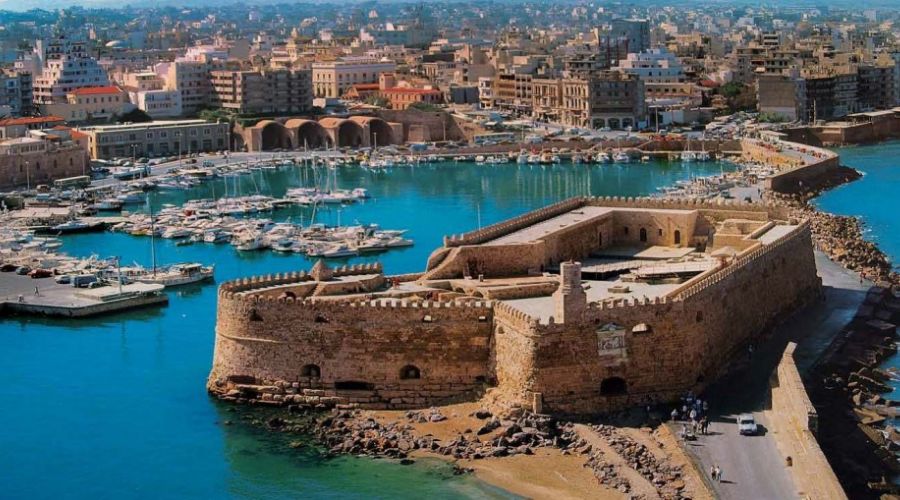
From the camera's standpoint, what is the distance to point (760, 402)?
27000 millimetres

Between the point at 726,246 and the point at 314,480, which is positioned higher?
the point at 726,246

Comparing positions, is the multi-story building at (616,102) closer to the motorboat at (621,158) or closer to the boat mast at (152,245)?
the motorboat at (621,158)

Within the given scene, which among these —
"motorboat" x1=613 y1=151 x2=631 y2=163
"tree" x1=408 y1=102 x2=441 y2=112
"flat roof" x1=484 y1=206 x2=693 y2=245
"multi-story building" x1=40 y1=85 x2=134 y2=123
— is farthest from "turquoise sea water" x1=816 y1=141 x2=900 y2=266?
"multi-story building" x1=40 y1=85 x2=134 y2=123

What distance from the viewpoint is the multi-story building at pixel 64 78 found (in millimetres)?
96625

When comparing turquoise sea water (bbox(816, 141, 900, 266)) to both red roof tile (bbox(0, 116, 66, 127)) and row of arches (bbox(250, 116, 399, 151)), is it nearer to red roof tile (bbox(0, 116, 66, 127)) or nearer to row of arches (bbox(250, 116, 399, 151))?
row of arches (bbox(250, 116, 399, 151))

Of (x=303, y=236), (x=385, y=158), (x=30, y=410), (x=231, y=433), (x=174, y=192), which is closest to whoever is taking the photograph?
(x=231, y=433)

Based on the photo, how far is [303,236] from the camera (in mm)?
53031

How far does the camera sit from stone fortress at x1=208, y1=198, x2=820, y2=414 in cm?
2670

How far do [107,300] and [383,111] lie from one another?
2131 inches

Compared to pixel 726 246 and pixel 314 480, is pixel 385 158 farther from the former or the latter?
pixel 314 480

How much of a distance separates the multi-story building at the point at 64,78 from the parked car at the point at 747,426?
246 ft

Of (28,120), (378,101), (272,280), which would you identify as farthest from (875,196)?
(378,101)

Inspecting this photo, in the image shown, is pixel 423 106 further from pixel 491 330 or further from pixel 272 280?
pixel 491 330

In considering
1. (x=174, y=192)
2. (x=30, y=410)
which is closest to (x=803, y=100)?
(x=174, y=192)
